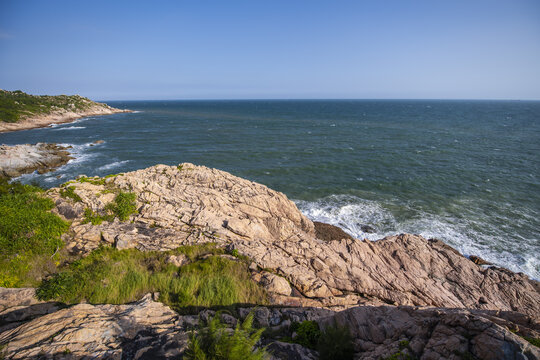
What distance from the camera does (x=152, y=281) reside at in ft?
38.4

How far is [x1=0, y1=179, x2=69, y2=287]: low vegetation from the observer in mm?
11641

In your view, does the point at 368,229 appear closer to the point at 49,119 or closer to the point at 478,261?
the point at 478,261

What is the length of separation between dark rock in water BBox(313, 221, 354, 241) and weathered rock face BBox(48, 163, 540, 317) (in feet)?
14.1

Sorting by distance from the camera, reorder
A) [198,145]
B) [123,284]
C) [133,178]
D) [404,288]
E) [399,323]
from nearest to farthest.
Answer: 1. [399,323]
2. [123,284]
3. [404,288]
4. [133,178]
5. [198,145]

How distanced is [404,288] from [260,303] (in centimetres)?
974

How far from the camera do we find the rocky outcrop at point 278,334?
6383mm

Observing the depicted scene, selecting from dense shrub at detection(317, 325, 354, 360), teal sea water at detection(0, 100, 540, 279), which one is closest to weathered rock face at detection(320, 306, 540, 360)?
dense shrub at detection(317, 325, 354, 360)

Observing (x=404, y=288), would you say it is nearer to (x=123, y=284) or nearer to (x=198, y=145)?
(x=123, y=284)

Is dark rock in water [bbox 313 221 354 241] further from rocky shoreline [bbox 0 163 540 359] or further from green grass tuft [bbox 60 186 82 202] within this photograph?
green grass tuft [bbox 60 186 82 202]

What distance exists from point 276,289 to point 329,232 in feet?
39.7

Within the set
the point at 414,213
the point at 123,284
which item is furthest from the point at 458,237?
the point at 123,284

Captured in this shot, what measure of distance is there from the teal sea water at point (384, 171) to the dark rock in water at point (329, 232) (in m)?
1.82

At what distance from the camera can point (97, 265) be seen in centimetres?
1258

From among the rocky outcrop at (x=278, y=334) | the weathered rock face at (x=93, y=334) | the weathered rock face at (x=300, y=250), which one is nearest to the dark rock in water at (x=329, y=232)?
the weathered rock face at (x=300, y=250)
